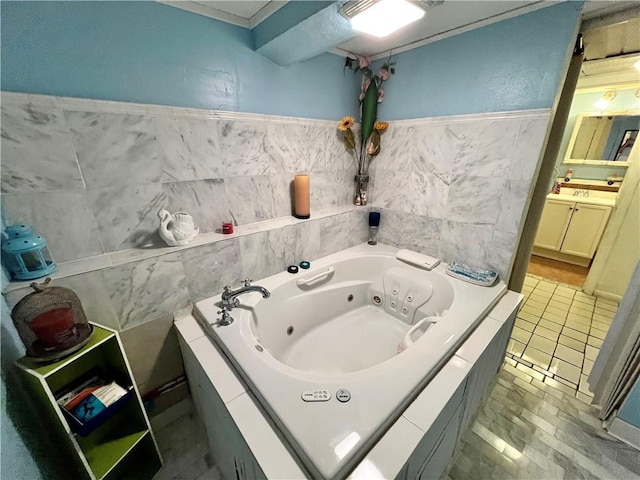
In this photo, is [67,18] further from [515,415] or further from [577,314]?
[577,314]

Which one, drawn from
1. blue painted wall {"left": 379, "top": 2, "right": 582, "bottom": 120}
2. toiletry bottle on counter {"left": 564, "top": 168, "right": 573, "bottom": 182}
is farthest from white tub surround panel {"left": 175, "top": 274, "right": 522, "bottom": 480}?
toiletry bottle on counter {"left": 564, "top": 168, "right": 573, "bottom": 182}

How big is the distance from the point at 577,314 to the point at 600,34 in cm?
207

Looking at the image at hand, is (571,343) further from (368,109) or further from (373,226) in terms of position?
(368,109)

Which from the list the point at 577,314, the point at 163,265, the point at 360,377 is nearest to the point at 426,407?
the point at 360,377

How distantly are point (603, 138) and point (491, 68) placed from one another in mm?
2660

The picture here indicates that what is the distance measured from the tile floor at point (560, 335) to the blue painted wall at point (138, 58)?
235cm

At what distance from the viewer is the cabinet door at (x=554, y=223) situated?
2822mm

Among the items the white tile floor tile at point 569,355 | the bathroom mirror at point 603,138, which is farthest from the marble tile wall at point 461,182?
the bathroom mirror at point 603,138

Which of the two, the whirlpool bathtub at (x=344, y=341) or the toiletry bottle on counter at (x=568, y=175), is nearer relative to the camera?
the whirlpool bathtub at (x=344, y=341)

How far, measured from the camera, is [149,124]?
109 cm

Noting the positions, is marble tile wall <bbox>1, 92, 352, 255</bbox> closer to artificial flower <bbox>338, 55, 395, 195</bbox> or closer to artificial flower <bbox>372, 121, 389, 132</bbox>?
artificial flower <bbox>338, 55, 395, 195</bbox>

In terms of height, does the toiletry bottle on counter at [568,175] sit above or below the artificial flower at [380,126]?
below

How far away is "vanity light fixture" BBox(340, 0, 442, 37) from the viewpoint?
922 mm

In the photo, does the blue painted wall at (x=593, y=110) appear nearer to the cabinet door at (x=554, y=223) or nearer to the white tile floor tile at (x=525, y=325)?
the cabinet door at (x=554, y=223)
